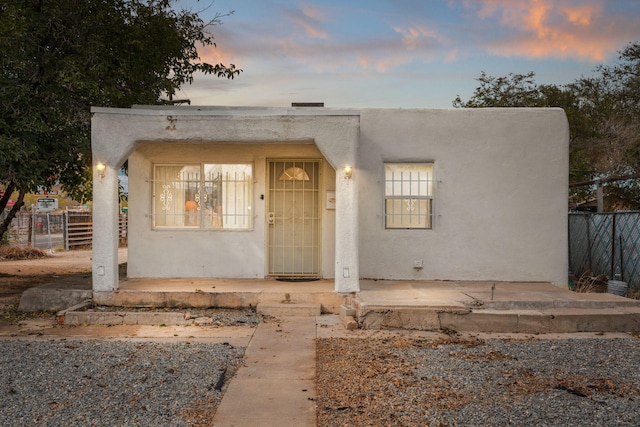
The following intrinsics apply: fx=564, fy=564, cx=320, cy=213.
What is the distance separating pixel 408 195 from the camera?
427 inches

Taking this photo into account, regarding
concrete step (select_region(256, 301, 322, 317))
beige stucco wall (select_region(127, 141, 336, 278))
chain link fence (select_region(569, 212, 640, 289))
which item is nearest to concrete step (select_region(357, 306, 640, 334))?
concrete step (select_region(256, 301, 322, 317))

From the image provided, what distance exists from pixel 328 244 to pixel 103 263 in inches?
161

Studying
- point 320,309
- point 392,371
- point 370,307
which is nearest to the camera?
point 392,371

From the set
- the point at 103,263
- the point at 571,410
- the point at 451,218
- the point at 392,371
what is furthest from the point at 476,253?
the point at 103,263

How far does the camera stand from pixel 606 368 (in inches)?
245

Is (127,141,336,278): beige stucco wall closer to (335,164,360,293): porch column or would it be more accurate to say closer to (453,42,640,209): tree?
(335,164,360,293): porch column

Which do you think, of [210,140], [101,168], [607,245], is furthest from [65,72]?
[607,245]

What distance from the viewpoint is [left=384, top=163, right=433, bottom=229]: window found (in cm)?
1085

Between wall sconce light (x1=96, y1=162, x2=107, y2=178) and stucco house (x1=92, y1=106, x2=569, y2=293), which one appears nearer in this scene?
wall sconce light (x1=96, y1=162, x2=107, y2=178)

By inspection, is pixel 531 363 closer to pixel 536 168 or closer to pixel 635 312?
pixel 635 312

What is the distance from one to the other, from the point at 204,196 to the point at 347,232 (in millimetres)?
3284

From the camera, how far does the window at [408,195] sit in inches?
427

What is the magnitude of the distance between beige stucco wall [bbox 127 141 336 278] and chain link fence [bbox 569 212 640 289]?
20.7 ft

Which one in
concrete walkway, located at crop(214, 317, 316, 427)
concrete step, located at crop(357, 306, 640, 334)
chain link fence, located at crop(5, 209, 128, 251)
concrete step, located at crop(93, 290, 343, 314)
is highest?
chain link fence, located at crop(5, 209, 128, 251)
